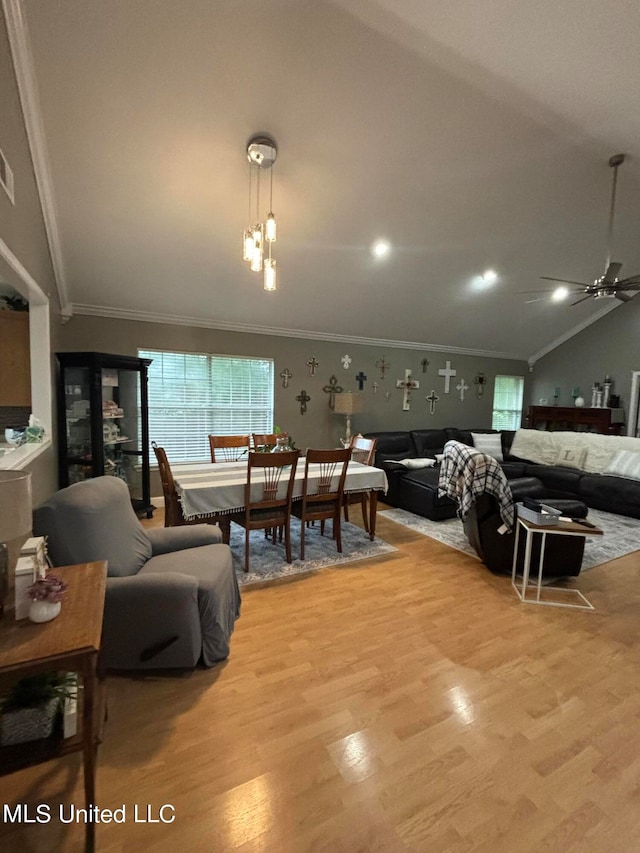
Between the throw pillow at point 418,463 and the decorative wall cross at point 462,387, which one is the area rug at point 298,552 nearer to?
the throw pillow at point 418,463

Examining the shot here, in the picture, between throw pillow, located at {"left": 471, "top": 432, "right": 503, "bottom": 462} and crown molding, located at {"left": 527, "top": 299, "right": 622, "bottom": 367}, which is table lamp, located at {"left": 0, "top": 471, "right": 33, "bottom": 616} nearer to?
throw pillow, located at {"left": 471, "top": 432, "right": 503, "bottom": 462}

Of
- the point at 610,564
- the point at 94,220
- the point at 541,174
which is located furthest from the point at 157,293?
the point at 610,564

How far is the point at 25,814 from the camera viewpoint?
1.35 metres

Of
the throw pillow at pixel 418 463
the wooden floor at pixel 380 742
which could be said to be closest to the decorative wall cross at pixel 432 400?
the throw pillow at pixel 418 463

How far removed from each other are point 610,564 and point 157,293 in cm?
536

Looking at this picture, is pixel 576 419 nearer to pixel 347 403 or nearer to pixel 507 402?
pixel 507 402

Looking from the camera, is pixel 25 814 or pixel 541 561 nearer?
pixel 25 814

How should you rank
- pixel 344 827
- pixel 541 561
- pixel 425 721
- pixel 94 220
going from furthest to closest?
1. pixel 94 220
2. pixel 541 561
3. pixel 425 721
4. pixel 344 827

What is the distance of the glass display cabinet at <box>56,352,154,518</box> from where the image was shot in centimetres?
385

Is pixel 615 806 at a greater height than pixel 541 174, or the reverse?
pixel 541 174

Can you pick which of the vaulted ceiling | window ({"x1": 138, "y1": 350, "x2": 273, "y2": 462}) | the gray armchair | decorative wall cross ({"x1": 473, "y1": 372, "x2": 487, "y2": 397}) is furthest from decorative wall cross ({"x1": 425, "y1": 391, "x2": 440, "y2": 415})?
the gray armchair

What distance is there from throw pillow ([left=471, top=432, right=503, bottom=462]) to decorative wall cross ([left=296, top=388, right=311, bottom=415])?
9.85 ft

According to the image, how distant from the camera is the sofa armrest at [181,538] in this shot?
8.02 feet

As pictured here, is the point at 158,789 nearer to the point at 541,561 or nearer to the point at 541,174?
the point at 541,561
